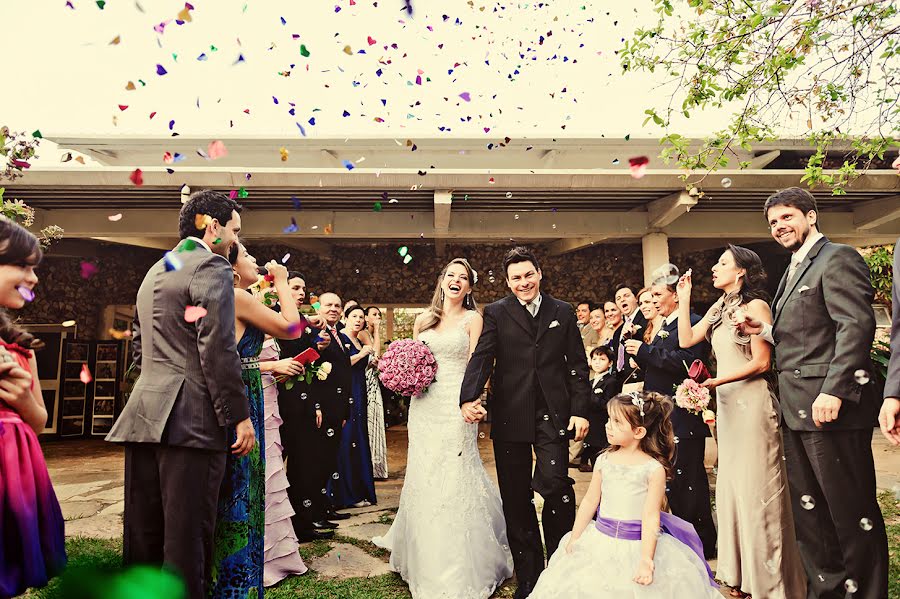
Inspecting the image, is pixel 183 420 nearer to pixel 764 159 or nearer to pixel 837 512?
pixel 837 512

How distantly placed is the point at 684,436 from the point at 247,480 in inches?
121

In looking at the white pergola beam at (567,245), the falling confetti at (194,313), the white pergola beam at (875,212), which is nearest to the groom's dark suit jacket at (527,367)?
the falling confetti at (194,313)

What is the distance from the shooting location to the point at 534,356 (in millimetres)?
3887

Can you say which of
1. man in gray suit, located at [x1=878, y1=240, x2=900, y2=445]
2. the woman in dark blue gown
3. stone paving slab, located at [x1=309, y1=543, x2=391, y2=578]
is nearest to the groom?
stone paving slab, located at [x1=309, y1=543, x2=391, y2=578]

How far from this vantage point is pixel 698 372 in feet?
13.4

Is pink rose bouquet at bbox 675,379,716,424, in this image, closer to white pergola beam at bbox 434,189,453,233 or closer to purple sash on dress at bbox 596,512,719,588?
purple sash on dress at bbox 596,512,719,588

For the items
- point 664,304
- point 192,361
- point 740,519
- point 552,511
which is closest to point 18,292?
point 192,361

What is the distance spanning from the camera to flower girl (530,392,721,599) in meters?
3.00

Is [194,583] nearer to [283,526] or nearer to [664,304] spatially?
[283,526]

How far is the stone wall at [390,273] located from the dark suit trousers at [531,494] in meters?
9.20

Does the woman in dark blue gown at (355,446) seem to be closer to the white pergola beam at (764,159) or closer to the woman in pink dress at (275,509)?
the woman in pink dress at (275,509)

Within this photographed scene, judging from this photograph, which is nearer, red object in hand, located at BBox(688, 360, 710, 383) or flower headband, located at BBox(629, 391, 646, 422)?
flower headband, located at BBox(629, 391, 646, 422)

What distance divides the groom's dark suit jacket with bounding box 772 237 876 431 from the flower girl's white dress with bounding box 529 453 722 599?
2.67ft

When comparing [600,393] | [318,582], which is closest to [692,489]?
[600,393]
